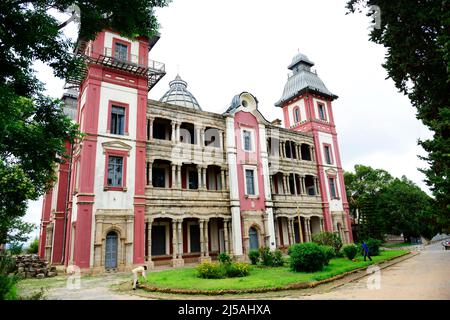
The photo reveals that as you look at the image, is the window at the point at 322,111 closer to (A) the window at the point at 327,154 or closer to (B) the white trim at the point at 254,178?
(A) the window at the point at 327,154

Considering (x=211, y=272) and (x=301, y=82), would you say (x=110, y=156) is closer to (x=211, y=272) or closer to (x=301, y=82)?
(x=211, y=272)

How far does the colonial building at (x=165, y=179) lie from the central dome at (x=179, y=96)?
0.17 meters

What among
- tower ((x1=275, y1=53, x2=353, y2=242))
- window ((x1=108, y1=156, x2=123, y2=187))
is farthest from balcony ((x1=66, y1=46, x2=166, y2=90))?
tower ((x1=275, y1=53, x2=353, y2=242))

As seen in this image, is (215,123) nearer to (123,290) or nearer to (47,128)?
(47,128)

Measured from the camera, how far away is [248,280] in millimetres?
12023

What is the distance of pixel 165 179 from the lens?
75.3 feet

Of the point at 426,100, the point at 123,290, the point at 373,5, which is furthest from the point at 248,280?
the point at 373,5

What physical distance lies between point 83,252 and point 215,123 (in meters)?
14.0

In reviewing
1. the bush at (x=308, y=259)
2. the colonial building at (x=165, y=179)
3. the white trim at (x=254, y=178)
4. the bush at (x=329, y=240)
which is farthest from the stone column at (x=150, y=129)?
the bush at (x=329, y=240)

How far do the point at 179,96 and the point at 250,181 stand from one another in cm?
1219

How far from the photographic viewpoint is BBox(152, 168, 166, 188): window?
22.5 metres

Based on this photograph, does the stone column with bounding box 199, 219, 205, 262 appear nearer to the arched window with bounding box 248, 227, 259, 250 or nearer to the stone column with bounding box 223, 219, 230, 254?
the stone column with bounding box 223, 219, 230, 254

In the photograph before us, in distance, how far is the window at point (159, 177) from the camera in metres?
22.5

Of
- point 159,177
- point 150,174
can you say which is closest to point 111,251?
point 150,174
